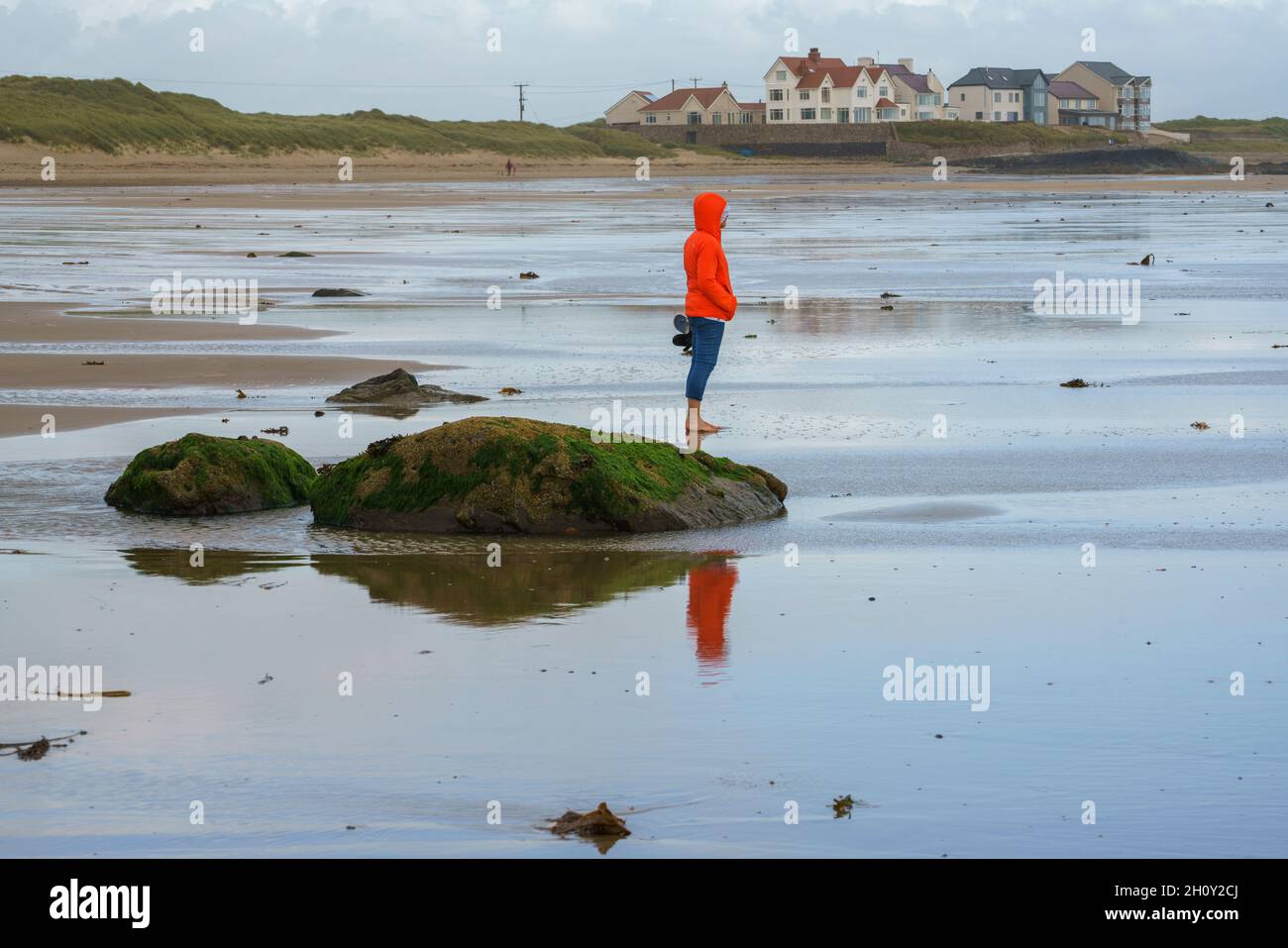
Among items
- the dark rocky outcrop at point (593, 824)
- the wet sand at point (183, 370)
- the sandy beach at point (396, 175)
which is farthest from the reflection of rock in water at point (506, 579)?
the sandy beach at point (396, 175)

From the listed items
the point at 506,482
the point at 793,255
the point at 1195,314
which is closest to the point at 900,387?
the point at 506,482

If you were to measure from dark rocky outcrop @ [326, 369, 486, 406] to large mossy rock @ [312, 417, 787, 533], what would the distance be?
3825 millimetres

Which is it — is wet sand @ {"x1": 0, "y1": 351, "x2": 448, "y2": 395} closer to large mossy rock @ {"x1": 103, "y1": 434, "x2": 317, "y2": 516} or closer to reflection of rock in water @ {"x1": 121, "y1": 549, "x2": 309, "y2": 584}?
large mossy rock @ {"x1": 103, "y1": 434, "x2": 317, "y2": 516}

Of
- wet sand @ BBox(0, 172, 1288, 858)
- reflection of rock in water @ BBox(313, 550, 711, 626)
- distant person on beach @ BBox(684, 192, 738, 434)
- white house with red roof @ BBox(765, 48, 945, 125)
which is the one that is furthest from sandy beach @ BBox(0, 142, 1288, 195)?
reflection of rock in water @ BBox(313, 550, 711, 626)

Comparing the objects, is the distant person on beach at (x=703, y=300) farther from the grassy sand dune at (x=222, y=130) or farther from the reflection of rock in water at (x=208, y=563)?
the grassy sand dune at (x=222, y=130)

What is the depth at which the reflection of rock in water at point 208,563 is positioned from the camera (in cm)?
796

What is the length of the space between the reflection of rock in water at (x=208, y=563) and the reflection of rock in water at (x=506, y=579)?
0.21 m

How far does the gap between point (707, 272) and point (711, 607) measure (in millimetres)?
4349

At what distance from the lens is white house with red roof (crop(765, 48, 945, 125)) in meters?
148
